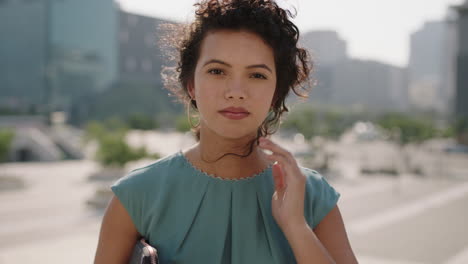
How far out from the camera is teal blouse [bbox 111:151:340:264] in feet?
5.23

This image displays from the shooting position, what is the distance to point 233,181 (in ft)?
5.56

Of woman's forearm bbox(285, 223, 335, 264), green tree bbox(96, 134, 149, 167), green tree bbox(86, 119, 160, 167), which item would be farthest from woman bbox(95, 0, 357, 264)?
green tree bbox(96, 134, 149, 167)

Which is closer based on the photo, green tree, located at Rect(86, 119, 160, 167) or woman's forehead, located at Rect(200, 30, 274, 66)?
woman's forehead, located at Rect(200, 30, 274, 66)

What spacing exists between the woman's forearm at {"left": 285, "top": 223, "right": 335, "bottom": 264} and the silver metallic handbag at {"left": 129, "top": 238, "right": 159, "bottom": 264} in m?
0.42

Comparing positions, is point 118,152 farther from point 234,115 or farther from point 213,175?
point 234,115

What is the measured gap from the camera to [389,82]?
103 meters

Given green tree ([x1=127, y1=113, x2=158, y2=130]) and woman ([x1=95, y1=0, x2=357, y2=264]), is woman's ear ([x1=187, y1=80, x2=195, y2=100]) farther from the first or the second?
green tree ([x1=127, y1=113, x2=158, y2=130])

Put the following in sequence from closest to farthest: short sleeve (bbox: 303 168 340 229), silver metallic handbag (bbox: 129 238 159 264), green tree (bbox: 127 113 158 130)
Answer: silver metallic handbag (bbox: 129 238 159 264) < short sleeve (bbox: 303 168 340 229) < green tree (bbox: 127 113 158 130)

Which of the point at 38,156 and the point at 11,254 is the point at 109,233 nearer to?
the point at 11,254

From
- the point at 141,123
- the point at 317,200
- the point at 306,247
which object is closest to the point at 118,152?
the point at 317,200

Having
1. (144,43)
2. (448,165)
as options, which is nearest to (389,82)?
(144,43)

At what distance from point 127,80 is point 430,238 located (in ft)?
241

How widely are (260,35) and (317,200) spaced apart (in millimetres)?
598

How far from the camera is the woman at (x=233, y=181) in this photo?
1529 mm
